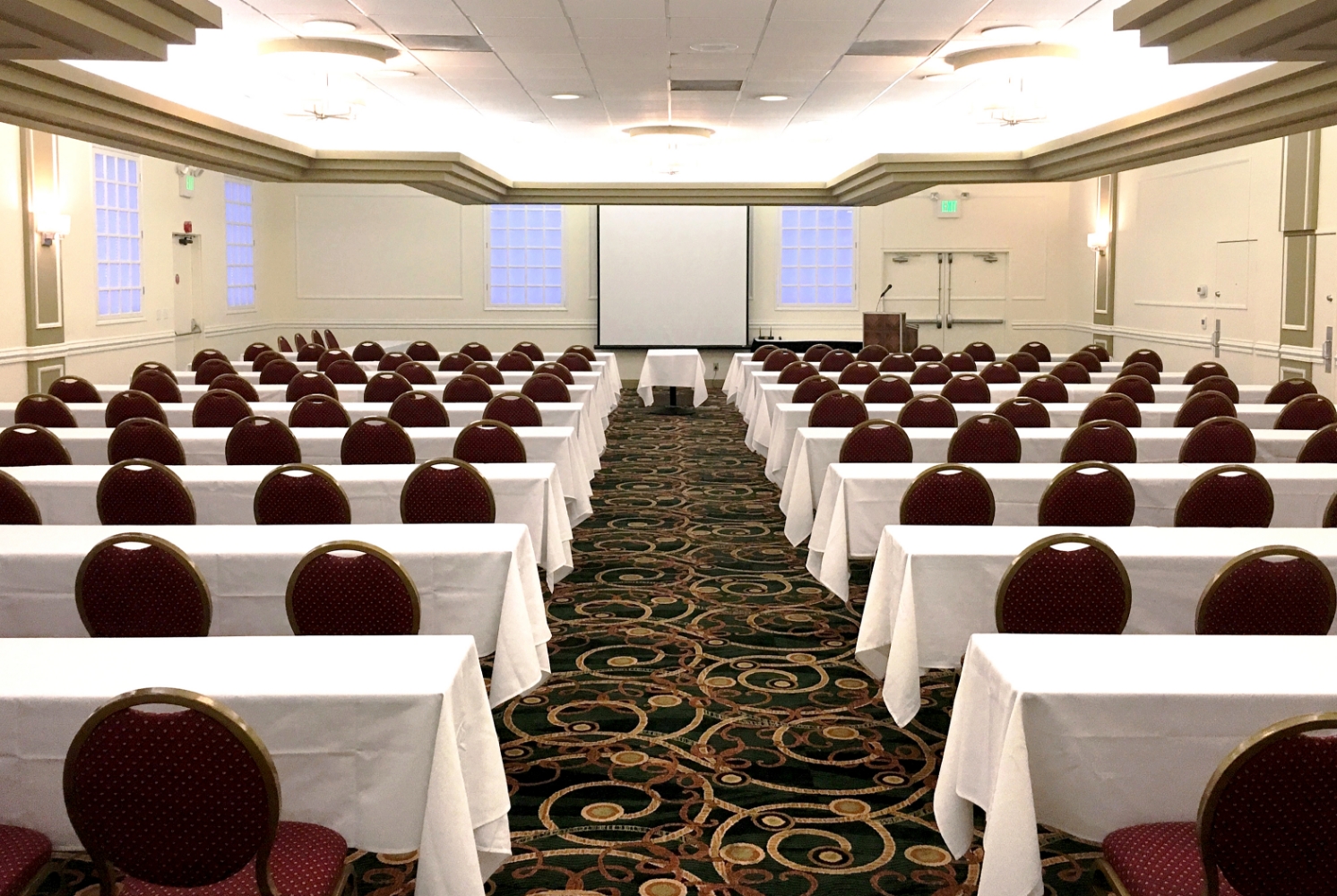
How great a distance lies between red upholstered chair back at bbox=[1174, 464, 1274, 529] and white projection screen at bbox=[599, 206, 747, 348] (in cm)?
1601

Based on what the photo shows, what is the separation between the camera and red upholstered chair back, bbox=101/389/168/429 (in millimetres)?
9383

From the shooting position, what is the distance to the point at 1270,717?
3.28 metres

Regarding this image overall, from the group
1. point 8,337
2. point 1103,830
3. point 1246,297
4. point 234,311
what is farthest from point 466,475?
point 234,311

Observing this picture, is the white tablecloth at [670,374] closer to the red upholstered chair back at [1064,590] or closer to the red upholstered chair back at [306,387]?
the red upholstered chair back at [306,387]

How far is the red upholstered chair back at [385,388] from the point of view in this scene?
11055 millimetres

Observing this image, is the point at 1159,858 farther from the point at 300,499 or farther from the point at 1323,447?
the point at 1323,447

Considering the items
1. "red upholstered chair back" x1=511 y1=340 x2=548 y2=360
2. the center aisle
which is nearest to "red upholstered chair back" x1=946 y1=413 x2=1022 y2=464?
the center aisle

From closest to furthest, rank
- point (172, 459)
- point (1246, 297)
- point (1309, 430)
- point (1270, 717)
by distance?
point (1270, 717)
point (172, 459)
point (1309, 430)
point (1246, 297)

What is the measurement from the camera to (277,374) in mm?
12898

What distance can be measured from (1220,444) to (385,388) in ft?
21.8

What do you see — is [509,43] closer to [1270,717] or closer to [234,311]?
[1270,717]

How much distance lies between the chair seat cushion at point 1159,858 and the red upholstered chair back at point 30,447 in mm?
6487

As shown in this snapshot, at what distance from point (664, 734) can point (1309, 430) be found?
231 inches

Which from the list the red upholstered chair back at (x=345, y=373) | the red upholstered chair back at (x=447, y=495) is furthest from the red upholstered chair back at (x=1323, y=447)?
the red upholstered chair back at (x=345, y=373)
